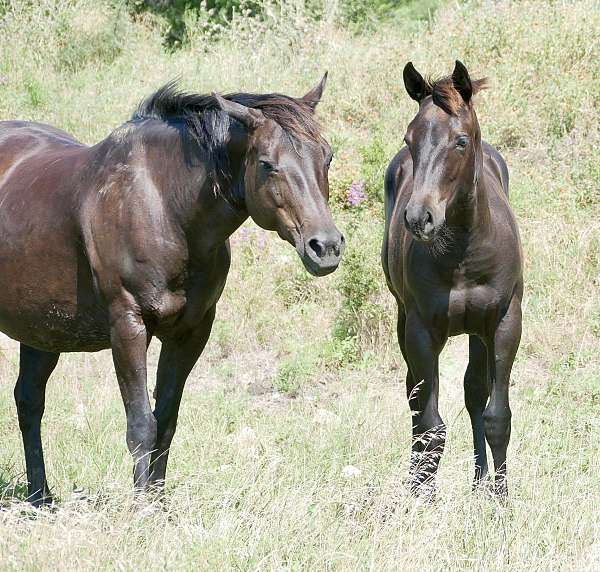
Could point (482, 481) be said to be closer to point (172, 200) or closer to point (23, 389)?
point (172, 200)

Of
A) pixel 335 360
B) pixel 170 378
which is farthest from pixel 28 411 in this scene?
pixel 335 360

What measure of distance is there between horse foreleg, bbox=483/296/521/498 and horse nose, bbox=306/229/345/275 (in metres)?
1.42

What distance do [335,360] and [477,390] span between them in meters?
2.10

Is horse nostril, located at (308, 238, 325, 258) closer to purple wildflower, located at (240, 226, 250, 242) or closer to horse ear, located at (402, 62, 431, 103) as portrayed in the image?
horse ear, located at (402, 62, 431, 103)

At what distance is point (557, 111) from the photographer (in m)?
9.94

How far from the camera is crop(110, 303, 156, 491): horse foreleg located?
4348 mm

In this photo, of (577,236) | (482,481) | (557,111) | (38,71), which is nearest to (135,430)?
(482,481)

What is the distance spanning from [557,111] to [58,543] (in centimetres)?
757

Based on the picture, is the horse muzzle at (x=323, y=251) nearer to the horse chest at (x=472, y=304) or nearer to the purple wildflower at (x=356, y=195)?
the horse chest at (x=472, y=304)

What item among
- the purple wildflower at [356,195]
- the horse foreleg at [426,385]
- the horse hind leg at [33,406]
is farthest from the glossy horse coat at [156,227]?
the purple wildflower at [356,195]

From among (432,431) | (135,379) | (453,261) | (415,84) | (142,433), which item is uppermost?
(415,84)

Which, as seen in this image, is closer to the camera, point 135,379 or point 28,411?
point 135,379

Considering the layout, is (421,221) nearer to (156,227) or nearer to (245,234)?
(156,227)

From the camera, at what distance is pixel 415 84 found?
487 cm
